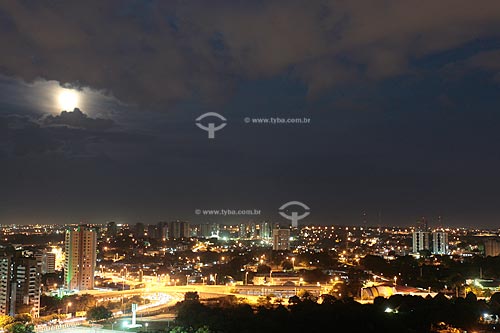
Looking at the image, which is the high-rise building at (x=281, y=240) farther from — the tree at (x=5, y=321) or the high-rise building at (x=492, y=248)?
the tree at (x=5, y=321)

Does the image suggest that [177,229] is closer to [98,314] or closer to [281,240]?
[281,240]

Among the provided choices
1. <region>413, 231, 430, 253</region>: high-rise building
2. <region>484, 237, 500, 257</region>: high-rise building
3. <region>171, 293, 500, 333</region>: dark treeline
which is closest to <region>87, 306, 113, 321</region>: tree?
<region>171, 293, 500, 333</region>: dark treeline

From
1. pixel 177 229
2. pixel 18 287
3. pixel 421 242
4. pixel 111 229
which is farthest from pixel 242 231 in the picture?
pixel 18 287

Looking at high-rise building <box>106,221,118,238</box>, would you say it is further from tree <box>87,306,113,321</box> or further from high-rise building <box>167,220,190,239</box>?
tree <box>87,306,113,321</box>

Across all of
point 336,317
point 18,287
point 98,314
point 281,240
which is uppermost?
point 281,240

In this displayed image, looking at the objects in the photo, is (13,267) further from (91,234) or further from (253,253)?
(253,253)

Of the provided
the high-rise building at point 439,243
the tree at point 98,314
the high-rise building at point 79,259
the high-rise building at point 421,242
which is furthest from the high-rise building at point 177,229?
the tree at point 98,314
